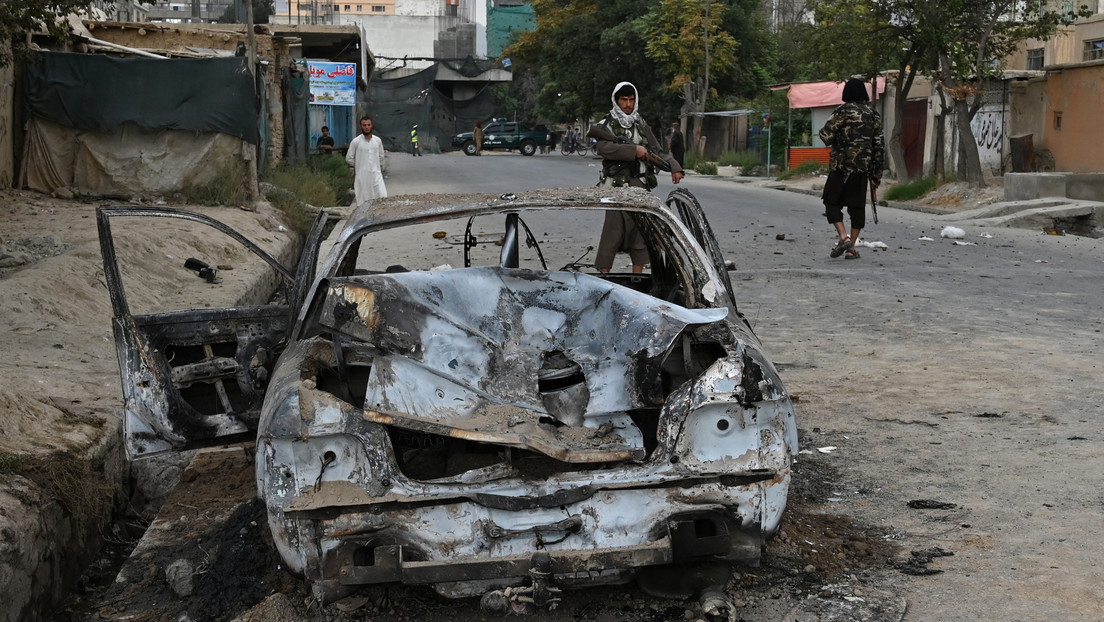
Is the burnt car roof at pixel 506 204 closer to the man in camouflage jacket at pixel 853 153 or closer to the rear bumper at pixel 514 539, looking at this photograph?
the rear bumper at pixel 514 539

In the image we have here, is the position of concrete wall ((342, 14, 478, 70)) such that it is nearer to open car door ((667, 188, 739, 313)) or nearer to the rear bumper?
open car door ((667, 188, 739, 313))

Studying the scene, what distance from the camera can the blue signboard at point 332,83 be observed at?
110 ft

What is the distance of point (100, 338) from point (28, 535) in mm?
4035

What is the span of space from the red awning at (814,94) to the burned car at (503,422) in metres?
31.2

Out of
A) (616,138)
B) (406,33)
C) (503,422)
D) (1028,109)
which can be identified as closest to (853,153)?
(616,138)

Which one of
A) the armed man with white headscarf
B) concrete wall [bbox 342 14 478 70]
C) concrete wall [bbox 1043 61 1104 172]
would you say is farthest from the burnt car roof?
concrete wall [bbox 342 14 478 70]

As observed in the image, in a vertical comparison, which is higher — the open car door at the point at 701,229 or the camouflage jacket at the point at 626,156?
the camouflage jacket at the point at 626,156

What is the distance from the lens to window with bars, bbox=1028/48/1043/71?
127 feet

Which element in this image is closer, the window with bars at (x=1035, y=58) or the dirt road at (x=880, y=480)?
the dirt road at (x=880, y=480)

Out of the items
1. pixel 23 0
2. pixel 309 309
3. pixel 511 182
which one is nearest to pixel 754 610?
pixel 309 309

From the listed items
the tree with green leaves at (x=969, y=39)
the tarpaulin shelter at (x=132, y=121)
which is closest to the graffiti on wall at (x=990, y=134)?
the tree with green leaves at (x=969, y=39)

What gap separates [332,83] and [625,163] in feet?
83.7

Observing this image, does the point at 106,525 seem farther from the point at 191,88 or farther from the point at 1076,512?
the point at 191,88

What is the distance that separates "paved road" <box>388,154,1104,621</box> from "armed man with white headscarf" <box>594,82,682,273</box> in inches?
48.7
